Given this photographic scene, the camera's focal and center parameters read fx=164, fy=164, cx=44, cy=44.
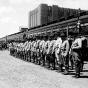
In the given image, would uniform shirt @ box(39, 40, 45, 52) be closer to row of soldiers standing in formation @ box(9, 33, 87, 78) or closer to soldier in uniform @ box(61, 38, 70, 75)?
row of soldiers standing in formation @ box(9, 33, 87, 78)

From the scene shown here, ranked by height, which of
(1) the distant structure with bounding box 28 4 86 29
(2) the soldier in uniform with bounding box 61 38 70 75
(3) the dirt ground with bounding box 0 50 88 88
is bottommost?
(3) the dirt ground with bounding box 0 50 88 88

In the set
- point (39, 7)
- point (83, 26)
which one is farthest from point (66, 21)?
point (39, 7)

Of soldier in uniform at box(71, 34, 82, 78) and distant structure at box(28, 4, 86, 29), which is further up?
distant structure at box(28, 4, 86, 29)

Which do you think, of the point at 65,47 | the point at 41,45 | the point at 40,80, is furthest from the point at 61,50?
the point at 41,45

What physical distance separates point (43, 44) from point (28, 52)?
3130mm

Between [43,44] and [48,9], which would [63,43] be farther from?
[48,9]

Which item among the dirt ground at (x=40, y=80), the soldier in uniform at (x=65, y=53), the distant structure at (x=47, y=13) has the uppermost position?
the distant structure at (x=47, y=13)

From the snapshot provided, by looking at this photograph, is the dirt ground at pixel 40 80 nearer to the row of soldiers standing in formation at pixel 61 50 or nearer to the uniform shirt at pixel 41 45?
the row of soldiers standing in formation at pixel 61 50

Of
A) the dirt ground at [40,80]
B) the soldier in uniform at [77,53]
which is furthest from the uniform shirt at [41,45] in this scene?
the soldier in uniform at [77,53]

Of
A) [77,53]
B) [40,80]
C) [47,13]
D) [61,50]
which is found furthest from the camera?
[47,13]

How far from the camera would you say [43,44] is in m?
9.80

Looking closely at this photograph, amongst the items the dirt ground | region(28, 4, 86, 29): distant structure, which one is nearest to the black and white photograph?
the dirt ground

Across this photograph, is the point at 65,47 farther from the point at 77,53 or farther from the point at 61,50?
the point at 77,53

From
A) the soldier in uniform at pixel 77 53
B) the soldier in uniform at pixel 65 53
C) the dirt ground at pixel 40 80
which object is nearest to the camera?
the dirt ground at pixel 40 80
